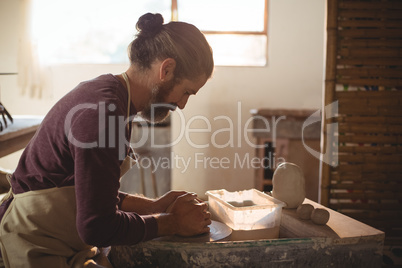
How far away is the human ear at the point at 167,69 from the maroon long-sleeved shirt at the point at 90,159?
0.15m

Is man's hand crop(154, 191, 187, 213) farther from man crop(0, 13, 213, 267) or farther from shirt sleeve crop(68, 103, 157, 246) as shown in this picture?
shirt sleeve crop(68, 103, 157, 246)

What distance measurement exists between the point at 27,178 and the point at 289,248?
3.00 feet

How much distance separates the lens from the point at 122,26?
5.00 meters

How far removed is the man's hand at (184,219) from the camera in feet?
4.33

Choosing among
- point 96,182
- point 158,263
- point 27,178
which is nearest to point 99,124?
point 96,182

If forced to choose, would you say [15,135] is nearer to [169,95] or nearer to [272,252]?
[169,95]

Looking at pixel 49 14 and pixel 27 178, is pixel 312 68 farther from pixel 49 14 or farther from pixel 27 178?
pixel 27 178

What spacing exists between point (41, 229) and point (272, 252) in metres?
0.77

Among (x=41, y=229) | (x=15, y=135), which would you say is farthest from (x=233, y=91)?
(x=41, y=229)

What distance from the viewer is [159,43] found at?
1347mm

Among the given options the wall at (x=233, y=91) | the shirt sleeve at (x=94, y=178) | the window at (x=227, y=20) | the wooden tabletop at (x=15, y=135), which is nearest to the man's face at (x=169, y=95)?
the shirt sleeve at (x=94, y=178)

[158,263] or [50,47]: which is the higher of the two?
[50,47]

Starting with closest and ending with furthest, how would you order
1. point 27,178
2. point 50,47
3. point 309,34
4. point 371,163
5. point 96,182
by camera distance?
point 96,182 → point 27,178 → point 371,163 → point 309,34 → point 50,47

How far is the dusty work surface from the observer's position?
51.0 inches
